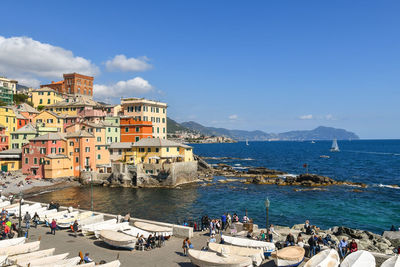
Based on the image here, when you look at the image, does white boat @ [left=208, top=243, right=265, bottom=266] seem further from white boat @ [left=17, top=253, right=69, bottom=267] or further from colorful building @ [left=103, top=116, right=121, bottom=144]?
colorful building @ [left=103, top=116, right=121, bottom=144]

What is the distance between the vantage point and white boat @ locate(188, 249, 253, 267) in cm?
1701

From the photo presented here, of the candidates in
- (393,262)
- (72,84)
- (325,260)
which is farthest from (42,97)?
(393,262)

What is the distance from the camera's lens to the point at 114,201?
52.9m

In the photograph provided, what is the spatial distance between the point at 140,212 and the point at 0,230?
21.2 meters

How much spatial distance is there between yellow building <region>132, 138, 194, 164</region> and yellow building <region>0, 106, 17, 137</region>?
35.1m

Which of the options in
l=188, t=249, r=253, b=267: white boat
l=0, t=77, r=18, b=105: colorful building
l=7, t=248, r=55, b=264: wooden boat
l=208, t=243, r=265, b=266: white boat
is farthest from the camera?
l=0, t=77, r=18, b=105: colorful building

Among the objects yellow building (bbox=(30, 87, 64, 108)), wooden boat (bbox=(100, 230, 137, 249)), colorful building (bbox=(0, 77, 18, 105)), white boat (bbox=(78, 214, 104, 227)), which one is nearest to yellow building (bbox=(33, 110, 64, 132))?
yellow building (bbox=(30, 87, 64, 108))

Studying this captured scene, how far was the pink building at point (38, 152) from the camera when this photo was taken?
217ft

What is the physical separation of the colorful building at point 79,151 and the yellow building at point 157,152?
1022 cm

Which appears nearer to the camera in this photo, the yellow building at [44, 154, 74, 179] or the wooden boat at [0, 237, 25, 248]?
the wooden boat at [0, 237, 25, 248]

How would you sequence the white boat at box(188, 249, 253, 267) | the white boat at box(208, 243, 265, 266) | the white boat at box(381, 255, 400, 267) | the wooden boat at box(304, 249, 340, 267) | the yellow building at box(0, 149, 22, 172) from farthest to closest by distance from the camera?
the yellow building at box(0, 149, 22, 172)
the white boat at box(208, 243, 265, 266)
the white boat at box(188, 249, 253, 267)
the wooden boat at box(304, 249, 340, 267)
the white boat at box(381, 255, 400, 267)

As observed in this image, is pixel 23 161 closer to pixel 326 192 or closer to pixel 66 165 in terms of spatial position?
pixel 66 165

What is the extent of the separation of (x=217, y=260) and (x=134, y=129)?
65716mm

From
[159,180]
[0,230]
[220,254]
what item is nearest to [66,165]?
[159,180]
